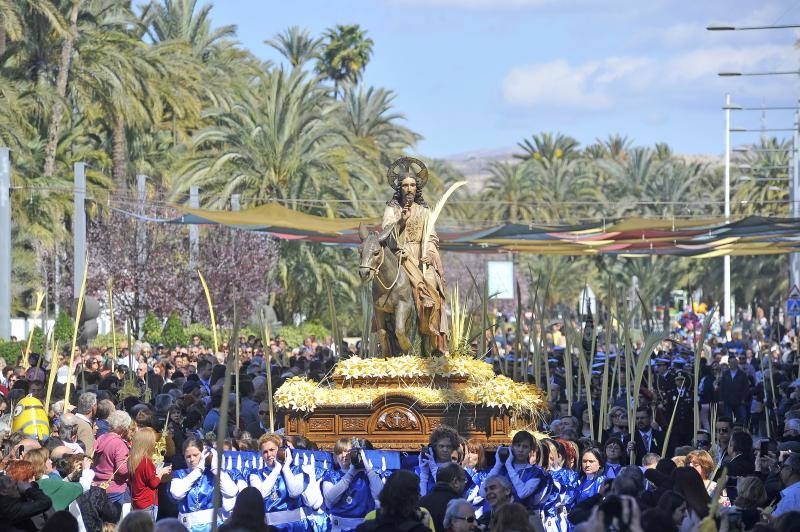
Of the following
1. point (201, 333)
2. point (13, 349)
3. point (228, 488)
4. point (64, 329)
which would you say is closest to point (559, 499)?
point (228, 488)

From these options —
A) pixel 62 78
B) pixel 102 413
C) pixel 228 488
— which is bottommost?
pixel 228 488

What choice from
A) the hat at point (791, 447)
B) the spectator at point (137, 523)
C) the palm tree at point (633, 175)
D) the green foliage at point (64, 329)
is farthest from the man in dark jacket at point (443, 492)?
the palm tree at point (633, 175)

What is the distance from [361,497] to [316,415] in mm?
5239

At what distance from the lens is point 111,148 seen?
1887 inches

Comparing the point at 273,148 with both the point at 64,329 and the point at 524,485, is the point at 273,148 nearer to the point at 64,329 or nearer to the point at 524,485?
the point at 64,329

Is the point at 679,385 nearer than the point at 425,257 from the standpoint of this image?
No

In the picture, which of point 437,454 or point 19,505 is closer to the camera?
point 19,505

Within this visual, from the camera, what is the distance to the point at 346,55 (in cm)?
8375

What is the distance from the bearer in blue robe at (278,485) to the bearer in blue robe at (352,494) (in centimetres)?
25

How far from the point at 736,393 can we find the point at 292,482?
11.7 m

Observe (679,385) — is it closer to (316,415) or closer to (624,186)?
(316,415)

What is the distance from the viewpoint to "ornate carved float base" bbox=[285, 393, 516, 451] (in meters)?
15.2

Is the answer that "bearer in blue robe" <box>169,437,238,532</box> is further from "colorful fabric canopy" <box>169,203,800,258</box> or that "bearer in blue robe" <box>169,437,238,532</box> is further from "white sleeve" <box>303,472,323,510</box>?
"colorful fabric canopy" <box>169,203,800,258</box>

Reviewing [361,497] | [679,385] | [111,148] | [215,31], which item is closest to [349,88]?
[215,31]
